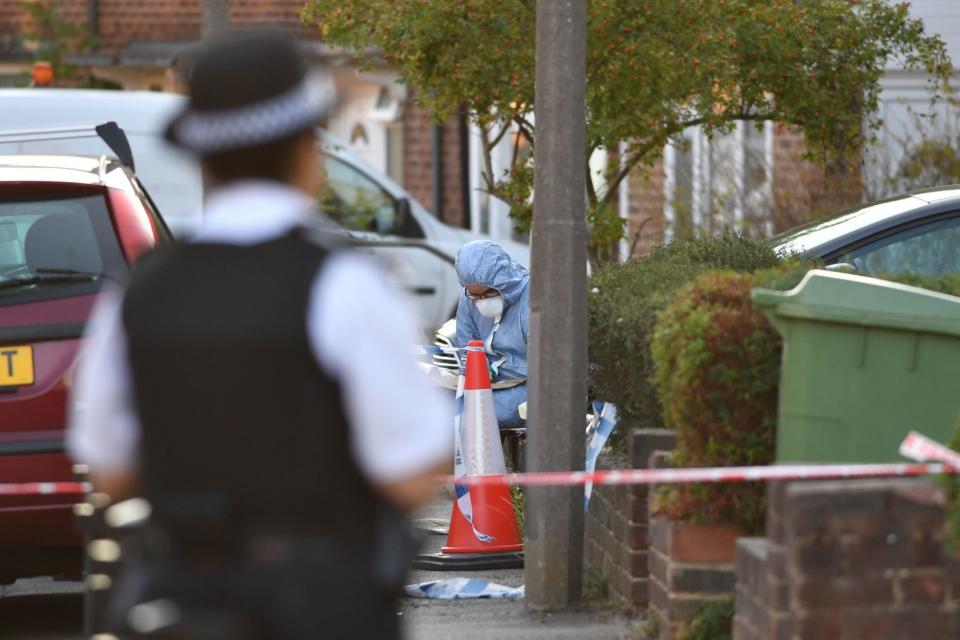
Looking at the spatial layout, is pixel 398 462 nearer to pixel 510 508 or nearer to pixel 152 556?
pixel 152 556

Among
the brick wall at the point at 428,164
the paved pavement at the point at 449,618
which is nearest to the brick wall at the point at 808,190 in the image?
the paved pavement at the point at 449,618

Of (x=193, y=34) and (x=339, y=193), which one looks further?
(x=193, y=34)

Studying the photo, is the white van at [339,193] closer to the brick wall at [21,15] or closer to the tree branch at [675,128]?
the tree branch at [675,128]

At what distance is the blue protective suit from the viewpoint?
26.7 ft

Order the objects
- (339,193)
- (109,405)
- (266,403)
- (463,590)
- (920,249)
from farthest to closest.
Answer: (339,193), (920,249), (463,590), (109,405), (266,403)

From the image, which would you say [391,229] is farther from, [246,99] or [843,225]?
[246,99]

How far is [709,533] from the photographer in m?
5.19

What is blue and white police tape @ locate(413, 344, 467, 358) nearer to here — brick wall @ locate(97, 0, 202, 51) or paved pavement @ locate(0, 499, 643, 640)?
paved pavement @ locate(0, 499, 643, 640)

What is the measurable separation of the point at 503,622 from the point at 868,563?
6.56ft

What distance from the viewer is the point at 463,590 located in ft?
21.5

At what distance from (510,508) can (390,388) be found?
4589 mm


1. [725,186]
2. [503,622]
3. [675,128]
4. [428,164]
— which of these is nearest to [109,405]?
[503,622]

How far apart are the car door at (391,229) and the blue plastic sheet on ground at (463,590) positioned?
7.90 metres

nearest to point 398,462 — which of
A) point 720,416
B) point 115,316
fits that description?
point 115,316
